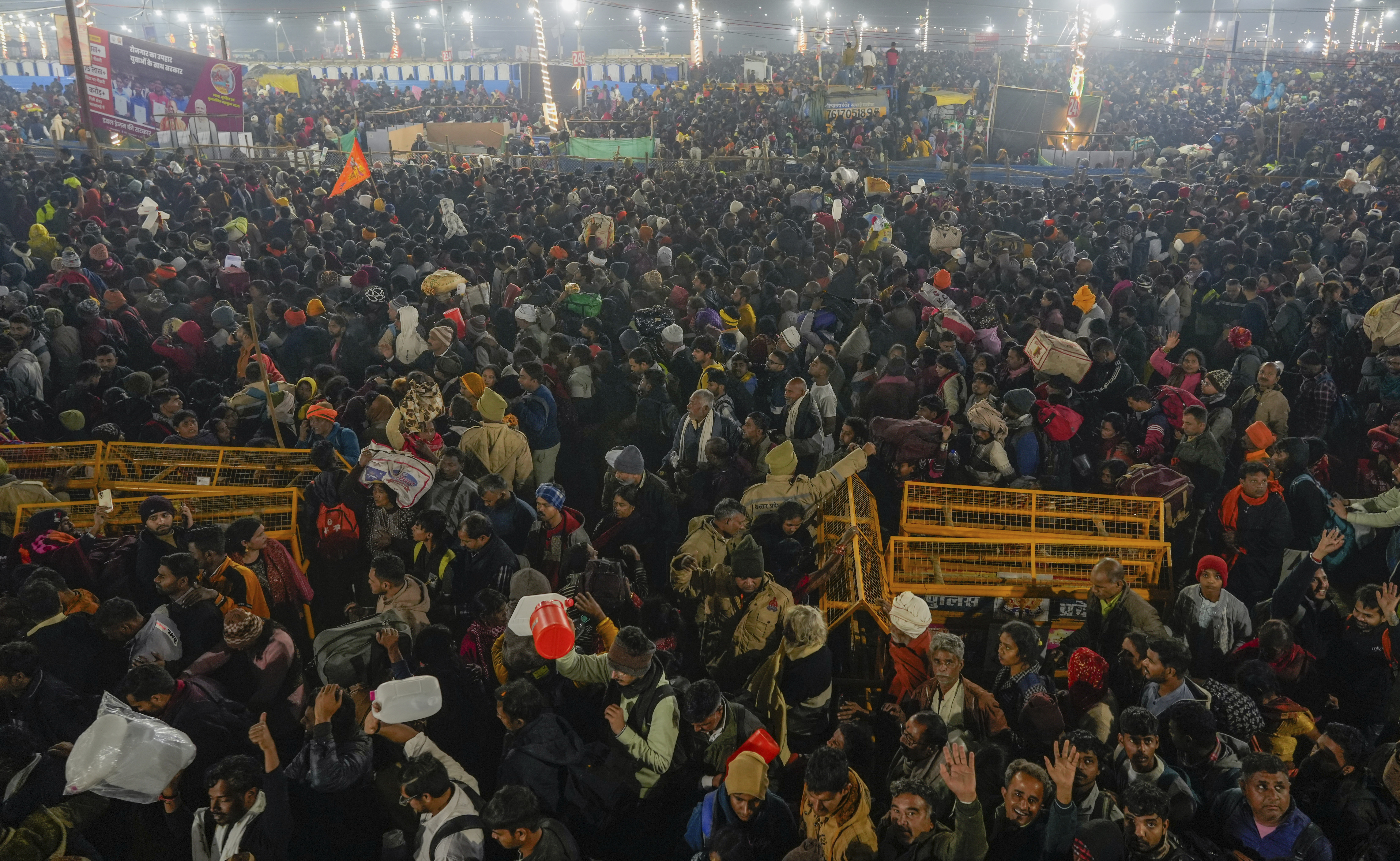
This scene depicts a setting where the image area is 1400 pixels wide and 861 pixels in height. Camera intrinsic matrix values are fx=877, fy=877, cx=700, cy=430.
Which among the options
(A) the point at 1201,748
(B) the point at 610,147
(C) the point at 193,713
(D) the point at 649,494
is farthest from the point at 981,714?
(B) the point at 610,147

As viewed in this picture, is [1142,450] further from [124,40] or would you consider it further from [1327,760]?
[124,40]

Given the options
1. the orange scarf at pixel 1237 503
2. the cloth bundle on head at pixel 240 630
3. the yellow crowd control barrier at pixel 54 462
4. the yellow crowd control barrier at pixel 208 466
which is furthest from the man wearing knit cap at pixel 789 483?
the yellow crowd control barrier at pixel 54 462

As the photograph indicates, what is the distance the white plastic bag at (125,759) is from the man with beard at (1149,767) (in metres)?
3.77

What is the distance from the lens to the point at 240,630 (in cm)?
420

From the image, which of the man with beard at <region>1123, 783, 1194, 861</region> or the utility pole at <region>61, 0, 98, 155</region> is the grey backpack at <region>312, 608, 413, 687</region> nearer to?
the man with beard at <region>1123, 783, 1194, 861</region>

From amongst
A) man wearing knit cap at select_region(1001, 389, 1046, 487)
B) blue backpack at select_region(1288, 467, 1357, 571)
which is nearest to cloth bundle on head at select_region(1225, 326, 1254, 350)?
blue backpack at select_region(1288, 467, 1357, 571)

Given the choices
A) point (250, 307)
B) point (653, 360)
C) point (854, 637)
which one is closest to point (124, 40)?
point (250, 307)

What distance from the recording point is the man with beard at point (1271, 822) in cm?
324

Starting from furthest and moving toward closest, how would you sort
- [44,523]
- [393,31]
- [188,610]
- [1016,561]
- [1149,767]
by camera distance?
[393,31]
[1016,561]
[44,523]
[188,610]
[1149,767]

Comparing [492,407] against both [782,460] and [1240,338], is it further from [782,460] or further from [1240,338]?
[1240,338]

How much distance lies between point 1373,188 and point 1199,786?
55.6 feet

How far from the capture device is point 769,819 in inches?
134

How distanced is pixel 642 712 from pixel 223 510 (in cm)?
381

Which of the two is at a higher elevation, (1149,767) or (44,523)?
(44,523)
